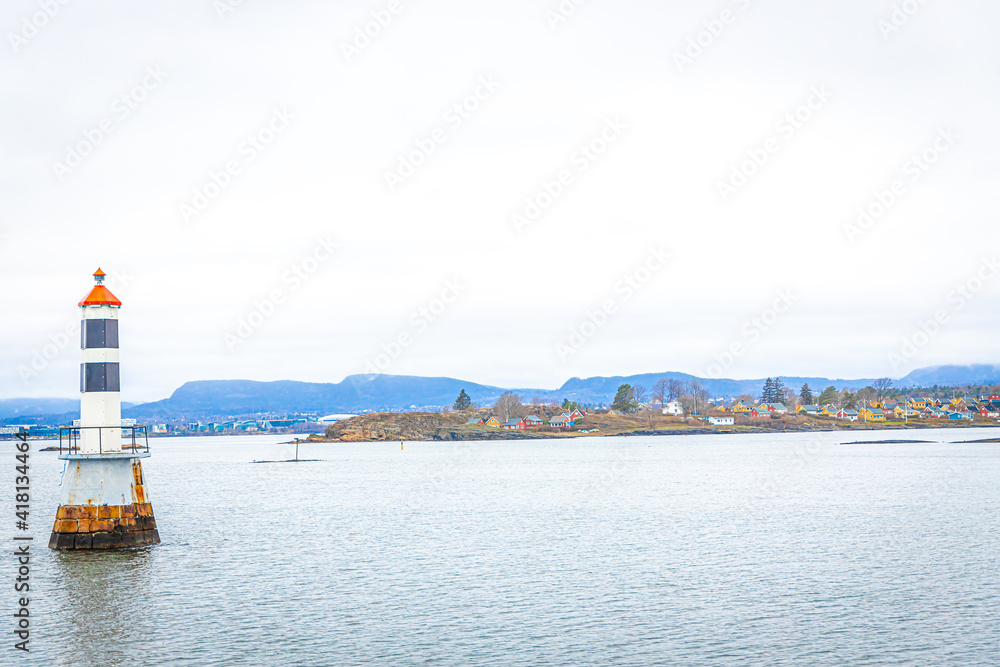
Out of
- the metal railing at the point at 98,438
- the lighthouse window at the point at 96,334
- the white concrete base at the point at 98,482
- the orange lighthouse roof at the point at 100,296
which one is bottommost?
the white concrete base at the point at 98,482

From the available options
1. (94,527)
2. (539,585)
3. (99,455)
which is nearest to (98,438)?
(99,455)

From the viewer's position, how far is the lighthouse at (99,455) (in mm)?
30938

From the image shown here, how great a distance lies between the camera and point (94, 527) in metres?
31.8

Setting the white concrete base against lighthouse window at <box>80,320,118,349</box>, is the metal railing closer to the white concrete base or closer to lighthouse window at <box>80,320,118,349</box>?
the white concrete base

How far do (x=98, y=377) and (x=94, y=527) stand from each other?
5472 mm

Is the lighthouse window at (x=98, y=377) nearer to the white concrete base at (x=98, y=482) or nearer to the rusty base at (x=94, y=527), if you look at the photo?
the white concrete base at (x=98, y=482)

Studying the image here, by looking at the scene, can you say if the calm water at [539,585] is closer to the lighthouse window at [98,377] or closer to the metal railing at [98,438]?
the metal railing at [98,438]

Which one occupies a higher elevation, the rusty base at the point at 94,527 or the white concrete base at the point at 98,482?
the white concrete base at the point at 98,482

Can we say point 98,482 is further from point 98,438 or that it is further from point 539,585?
point 539,585

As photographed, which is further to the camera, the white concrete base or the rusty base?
the rusty base

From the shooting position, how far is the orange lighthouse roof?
3091cm

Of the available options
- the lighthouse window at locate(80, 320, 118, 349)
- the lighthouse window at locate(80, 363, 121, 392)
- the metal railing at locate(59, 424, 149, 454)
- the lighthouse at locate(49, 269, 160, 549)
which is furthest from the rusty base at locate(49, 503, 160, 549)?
the lighthouse window at locate(80, 320, 118, 349)

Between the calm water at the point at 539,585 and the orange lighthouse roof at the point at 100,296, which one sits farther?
the orange lighthouse roof at the point at 100,296

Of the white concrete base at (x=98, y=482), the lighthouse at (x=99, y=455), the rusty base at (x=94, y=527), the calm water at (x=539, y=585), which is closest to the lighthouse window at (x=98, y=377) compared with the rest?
the lighthouse at (x=99, y=455)
